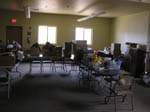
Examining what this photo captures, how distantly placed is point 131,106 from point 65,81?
262cm

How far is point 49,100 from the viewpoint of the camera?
13.8ft

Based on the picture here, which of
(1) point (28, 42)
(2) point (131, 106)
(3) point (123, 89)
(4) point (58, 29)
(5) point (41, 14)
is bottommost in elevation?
(2) point (131, 106)

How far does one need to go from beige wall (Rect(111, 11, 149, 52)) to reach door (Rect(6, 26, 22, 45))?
5.73 metres

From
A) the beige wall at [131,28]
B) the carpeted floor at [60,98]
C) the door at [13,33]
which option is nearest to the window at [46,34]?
the door at [13,33]

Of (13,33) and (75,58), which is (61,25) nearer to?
(13,33)

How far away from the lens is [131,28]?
8977 millimetres

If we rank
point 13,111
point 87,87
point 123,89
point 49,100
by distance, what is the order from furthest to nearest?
point 87,87 → point 49,100 → point 123,89 → point 13,111

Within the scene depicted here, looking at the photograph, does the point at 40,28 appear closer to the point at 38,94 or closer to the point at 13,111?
the point at 38,94

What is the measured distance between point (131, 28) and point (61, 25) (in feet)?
13.2

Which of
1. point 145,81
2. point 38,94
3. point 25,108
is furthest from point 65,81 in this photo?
point 145,81

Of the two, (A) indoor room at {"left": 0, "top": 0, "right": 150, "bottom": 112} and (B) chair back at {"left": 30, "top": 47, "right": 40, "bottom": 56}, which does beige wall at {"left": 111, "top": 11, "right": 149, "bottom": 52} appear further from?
(B) chair back at {"left": 30, "top": 47, "right": 40, "bottom": 56}

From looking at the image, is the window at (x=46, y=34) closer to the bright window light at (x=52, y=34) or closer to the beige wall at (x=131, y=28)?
the bright window light at (x=52, y=34)

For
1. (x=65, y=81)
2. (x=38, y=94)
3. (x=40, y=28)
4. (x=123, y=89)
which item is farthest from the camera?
(x=40, y=28)

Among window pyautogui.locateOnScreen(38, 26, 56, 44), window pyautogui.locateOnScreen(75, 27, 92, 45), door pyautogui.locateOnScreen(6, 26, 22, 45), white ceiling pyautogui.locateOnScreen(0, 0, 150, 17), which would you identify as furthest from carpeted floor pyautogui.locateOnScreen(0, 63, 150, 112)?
window pyautogui.locateOnScreen(75, 27, 92, 45)
